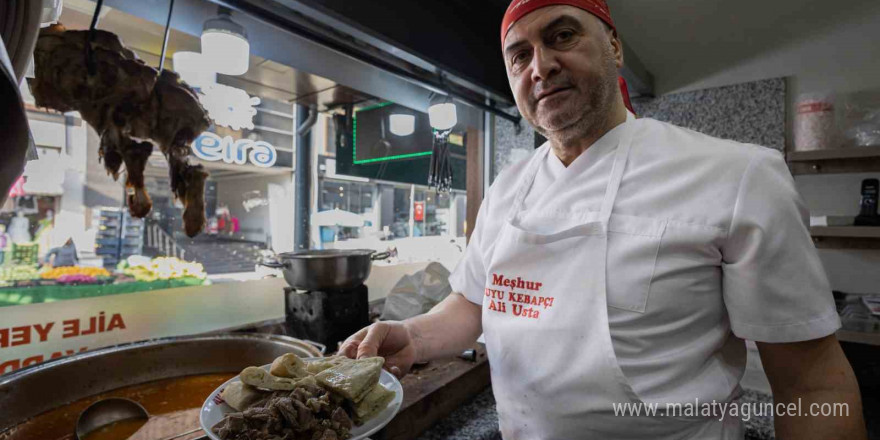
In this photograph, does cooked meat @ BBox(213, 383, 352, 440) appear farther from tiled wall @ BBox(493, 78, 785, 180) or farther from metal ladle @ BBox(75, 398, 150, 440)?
tiled wall @ BBox(493, 78, 785, 180)

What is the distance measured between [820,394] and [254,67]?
3.21m

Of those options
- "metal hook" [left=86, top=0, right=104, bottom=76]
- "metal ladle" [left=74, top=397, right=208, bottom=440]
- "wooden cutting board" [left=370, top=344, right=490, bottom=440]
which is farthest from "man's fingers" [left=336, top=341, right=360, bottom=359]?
"metal hook" [left=86, top=0, right=104, bottom=76]

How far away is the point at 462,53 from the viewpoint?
8.61ft

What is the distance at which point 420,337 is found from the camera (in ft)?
4.59

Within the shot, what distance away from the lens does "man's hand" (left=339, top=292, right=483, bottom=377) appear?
120 centimetres

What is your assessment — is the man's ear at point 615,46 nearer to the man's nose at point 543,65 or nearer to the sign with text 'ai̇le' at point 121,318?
the man's nose at point 543,65

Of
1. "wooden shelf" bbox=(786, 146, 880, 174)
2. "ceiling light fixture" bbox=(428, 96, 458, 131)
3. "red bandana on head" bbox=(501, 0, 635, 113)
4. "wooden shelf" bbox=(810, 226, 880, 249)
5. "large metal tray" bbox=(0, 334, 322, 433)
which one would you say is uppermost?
"ceiling light fixture" bbox=(428, 96, 458, 131)

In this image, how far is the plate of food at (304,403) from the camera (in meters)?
0.80

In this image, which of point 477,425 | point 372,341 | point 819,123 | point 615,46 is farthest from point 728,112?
point 372,341

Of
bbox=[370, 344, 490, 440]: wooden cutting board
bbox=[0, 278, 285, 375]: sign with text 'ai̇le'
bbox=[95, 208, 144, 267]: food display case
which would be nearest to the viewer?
bbox=[370, 344, 490, 440]: wooden cutting board

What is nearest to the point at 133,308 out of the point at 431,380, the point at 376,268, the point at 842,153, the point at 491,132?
the point at 431,380

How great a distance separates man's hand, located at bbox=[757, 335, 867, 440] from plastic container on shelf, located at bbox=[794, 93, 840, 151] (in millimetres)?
2077

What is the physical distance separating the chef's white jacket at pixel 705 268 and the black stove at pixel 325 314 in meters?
1.33

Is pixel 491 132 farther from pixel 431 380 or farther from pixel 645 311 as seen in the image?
pixel 645 311
